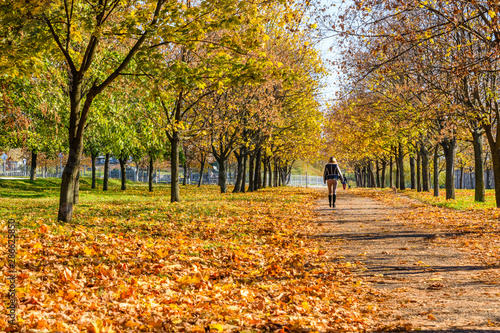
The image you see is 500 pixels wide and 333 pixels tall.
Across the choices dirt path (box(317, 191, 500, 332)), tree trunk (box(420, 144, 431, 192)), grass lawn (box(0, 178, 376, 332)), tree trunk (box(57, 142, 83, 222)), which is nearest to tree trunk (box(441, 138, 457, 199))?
tree trunk (box(420, 144, 431, 192))

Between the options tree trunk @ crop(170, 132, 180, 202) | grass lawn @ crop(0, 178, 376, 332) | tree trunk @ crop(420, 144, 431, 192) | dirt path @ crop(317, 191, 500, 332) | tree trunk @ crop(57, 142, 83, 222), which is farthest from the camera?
tree trunk @ crop(420, 144, 431, 192)

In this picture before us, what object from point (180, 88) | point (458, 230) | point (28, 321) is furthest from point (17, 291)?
point (458, 230)

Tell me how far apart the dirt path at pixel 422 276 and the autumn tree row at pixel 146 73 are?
419cm

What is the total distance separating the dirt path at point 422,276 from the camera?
432 cm

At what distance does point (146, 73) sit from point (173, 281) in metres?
6.17

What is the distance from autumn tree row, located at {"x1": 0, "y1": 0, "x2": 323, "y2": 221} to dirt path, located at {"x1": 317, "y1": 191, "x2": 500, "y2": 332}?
4.19 m

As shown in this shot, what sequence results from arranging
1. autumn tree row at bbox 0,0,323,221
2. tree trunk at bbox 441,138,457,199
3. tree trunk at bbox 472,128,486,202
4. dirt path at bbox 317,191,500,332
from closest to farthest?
dirt path at bbox 317,191,500,332, autumn tree row at bbox 0,0,323,221, tree trunk at bbox 472,128,486,202, tree trunk at bbox 441,138,457,199

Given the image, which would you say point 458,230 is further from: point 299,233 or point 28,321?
point 28,321

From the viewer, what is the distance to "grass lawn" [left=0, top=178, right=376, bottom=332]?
13.5 ft

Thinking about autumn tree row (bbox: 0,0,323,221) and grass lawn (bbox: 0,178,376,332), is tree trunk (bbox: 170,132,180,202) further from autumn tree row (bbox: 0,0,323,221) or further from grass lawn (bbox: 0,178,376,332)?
grass lawn (bbox: 0,178,376,332)

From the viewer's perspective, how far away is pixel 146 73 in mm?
10172

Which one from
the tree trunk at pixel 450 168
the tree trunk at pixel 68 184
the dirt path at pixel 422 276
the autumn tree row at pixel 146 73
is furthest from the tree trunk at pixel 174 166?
the tree trunk at pixel 450 168

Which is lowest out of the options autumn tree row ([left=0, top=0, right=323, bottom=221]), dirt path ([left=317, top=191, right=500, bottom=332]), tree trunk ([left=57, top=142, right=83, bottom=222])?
dirt path ([left=317, top=191, right=500, bottom=332])

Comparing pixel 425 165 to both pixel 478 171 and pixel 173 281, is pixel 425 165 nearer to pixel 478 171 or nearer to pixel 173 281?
pixel 478 171
